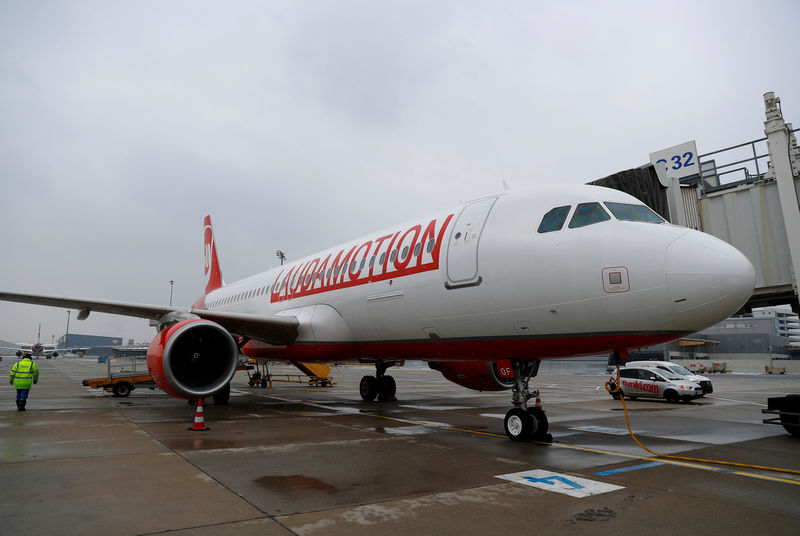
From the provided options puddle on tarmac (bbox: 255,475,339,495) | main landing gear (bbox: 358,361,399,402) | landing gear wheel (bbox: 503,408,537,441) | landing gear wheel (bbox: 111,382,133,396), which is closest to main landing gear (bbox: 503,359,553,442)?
landing gear wheel (bbox: 503,408,537,441)

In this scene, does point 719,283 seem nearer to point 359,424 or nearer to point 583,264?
point 583,264

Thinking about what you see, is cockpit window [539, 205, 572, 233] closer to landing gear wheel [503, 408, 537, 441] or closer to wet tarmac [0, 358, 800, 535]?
landing gear wheel [503, 408, 537, 441]

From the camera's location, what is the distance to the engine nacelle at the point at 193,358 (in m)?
9.64

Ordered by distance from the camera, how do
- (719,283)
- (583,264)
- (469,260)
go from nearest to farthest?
1. (719,283)
2. (583,264)
3. (469,260)

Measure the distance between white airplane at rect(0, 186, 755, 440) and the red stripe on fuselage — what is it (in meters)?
0.03

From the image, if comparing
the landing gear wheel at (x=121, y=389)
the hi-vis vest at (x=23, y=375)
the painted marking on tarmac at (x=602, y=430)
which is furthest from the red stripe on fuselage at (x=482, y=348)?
the landing gear wheel at (x=121, y=389)

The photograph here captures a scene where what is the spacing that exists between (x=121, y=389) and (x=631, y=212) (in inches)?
686

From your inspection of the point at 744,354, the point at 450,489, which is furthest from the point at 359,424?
the point at 744,354

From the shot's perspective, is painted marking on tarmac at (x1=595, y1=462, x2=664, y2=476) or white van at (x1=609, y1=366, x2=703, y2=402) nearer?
painted marking on tarmac at (x1=595, y1=462, x2=664, y2=476)

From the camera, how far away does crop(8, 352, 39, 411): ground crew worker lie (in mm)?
12094

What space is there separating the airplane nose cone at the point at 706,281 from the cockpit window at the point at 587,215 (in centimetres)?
110

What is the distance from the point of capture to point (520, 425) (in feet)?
26.3

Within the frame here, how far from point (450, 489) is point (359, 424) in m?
5.43

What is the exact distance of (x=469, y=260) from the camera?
8.10 metres
